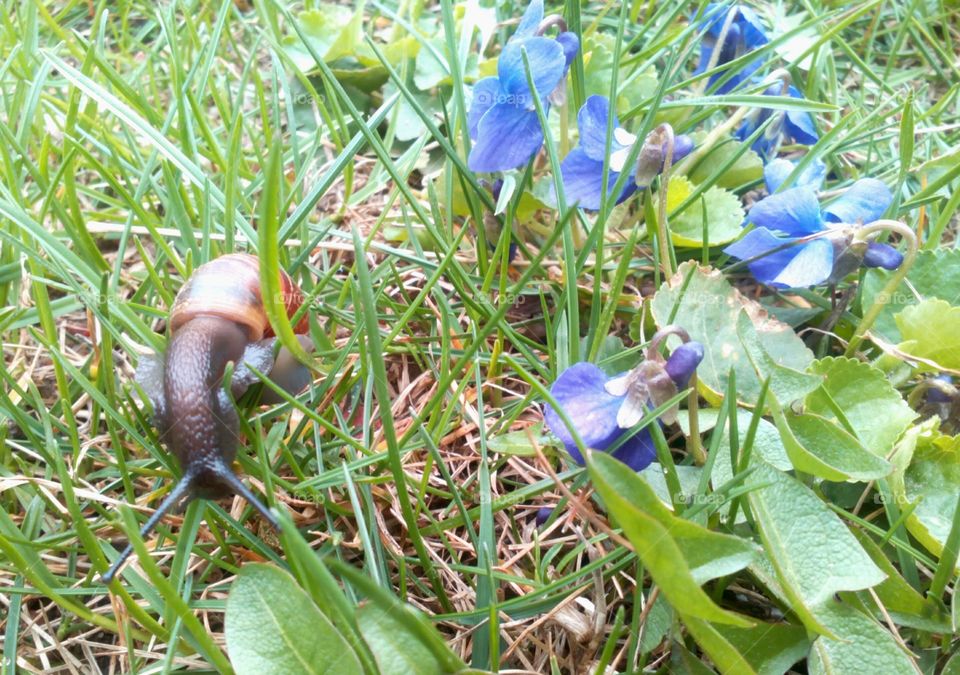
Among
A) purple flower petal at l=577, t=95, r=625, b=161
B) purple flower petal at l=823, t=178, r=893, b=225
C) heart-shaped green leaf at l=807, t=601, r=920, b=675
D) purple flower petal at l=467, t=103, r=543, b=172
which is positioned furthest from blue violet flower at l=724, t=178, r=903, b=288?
heart-shaped green leaf at l=807, t=601, r=920, b=675

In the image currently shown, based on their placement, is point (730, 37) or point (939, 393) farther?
point (730, 37)

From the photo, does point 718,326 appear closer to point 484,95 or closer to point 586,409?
point 586,409

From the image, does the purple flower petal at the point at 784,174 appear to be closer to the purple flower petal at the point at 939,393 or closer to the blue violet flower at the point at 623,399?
the purple flower petal at the point at 939,393

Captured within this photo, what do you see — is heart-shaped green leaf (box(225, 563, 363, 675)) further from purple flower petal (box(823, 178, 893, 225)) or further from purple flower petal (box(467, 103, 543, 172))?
purple flower petal (box(823, 178, 893, 225))

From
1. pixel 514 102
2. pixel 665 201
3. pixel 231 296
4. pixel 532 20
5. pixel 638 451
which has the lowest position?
pixel 638 451

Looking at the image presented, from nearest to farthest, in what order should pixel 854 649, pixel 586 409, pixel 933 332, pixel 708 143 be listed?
pixel 854 649
pixel 586 409
pixel 933 332
pixel 708 143

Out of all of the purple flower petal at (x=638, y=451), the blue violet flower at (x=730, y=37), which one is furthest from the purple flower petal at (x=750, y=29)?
the purple flower petal at (x=638, y=451)

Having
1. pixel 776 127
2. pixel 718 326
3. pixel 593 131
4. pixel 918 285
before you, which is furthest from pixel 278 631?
pixel 776 127
